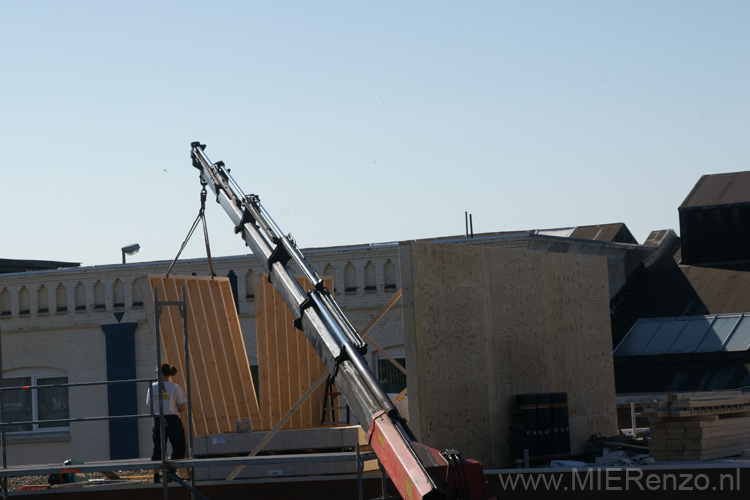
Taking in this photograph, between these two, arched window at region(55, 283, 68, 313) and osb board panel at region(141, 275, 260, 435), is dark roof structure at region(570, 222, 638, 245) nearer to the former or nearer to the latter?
arched window at region(55, 283, 68, 313)

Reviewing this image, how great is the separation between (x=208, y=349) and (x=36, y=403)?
1188 cm

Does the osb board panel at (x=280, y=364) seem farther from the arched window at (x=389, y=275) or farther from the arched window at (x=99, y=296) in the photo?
the arched window at (x=99, y=296)

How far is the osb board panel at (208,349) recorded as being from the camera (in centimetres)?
1645

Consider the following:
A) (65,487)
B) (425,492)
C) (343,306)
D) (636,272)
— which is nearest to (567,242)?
(636,272)

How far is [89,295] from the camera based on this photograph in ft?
86.7

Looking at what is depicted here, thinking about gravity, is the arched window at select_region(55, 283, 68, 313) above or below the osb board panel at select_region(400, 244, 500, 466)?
above

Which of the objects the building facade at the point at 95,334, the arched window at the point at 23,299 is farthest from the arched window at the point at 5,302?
the arched window at the point at 23,299

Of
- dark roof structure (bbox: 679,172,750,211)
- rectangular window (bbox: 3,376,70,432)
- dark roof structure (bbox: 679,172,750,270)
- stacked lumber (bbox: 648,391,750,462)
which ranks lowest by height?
stacked lumber (bbox: 648,391,750,462)

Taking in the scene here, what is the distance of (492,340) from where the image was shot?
14.5m

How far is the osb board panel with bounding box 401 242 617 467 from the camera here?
13.4 meters

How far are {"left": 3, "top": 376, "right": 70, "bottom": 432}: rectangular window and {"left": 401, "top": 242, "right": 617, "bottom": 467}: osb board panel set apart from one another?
14904 millimetres

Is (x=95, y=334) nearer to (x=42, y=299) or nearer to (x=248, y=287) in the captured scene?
(x=42, y=299)

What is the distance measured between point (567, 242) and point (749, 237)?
574 centimetres

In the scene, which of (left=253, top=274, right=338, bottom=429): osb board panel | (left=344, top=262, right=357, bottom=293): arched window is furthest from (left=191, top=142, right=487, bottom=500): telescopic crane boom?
(left=344, top=262, right=357, bottom=293): arched window
